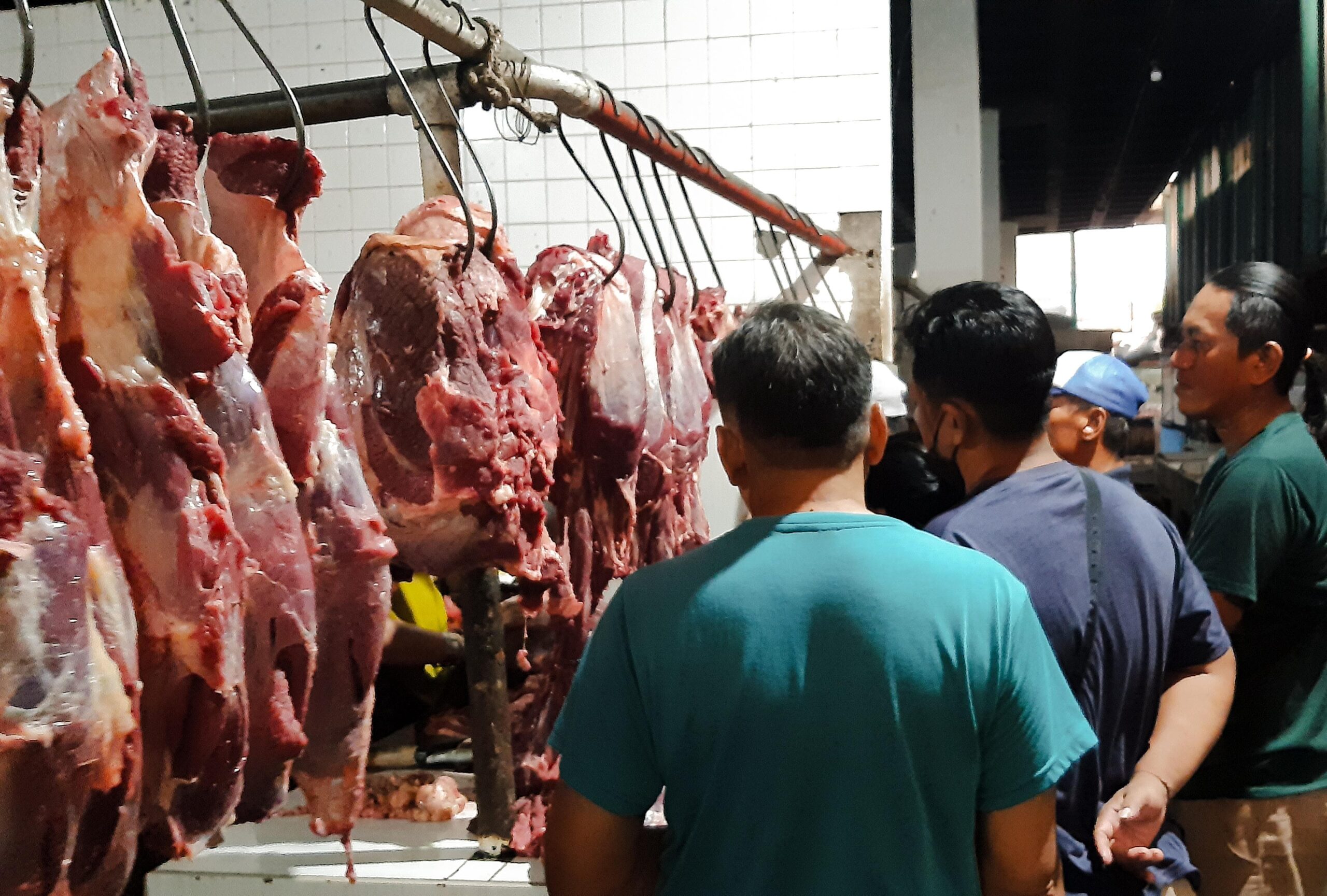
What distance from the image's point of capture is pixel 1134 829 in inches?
63.8

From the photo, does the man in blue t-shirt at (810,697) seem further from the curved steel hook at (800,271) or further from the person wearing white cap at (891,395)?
the curved steel hook at (800,271)

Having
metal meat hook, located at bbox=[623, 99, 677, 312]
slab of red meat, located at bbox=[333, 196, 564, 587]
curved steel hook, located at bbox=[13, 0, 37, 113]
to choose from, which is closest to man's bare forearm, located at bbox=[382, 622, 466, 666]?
metal meat hook, located at bbox=[623, 99, 677, 312]

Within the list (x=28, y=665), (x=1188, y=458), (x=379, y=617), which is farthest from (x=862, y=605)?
(x=1188, y=458)

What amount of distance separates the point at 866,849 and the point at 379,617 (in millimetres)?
712

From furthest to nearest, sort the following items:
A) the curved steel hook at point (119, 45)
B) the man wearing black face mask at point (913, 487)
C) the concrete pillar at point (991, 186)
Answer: the concrete pillar at point (991, 186) < the man wearing black face mask at point (913, 487) < the curved steel hook at point (119, 45)

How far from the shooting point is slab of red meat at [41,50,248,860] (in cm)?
112

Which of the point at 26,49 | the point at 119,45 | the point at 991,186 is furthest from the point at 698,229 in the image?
the point at 991,186

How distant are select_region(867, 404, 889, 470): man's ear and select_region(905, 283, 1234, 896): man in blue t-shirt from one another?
39 centimetres

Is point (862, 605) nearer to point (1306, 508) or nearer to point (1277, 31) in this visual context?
point (1306, 508)

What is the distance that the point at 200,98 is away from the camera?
1.23m

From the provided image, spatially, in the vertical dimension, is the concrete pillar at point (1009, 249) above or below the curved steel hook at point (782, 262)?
above

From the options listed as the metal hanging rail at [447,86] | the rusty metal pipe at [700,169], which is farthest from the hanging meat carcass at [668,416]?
the metal hanging rail at [447,86]

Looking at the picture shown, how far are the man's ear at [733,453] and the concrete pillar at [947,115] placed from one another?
4178 mm

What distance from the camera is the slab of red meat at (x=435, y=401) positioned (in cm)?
174
